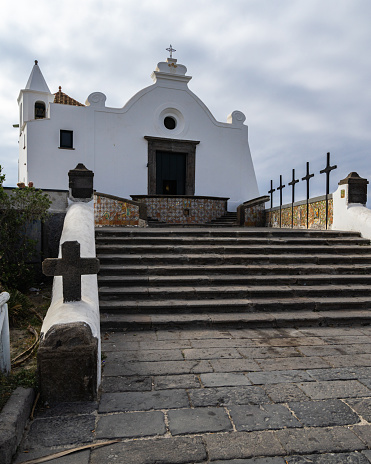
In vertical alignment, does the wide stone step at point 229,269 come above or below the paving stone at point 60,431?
above

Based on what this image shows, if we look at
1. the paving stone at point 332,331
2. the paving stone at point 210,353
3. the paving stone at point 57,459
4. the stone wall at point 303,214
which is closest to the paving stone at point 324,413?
the paving stone at point 210,353

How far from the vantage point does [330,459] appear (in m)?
2.21

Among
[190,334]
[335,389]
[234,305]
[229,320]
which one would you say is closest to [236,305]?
[234,305]

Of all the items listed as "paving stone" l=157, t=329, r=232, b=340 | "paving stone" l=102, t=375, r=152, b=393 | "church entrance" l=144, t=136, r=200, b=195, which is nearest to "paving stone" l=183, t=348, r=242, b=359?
"paving stone" l=157, t=329, r=232, b=340

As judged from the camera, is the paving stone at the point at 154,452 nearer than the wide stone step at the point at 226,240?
Yes

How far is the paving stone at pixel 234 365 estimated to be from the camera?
3.49 meters

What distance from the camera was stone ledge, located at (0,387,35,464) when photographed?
2.12 meters

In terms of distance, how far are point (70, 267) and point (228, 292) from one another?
2.92 meters

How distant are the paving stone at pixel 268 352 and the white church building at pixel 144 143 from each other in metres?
13.1

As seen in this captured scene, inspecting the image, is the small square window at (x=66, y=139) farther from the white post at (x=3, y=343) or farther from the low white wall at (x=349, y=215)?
the white post at (x=3, y=343)

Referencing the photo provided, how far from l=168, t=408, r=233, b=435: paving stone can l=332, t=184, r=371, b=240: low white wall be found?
21.7ft

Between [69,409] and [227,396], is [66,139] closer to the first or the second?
[69,409]

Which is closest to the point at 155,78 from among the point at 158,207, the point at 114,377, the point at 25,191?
the point at 158,207

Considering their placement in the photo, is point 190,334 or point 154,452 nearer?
point 154,452
